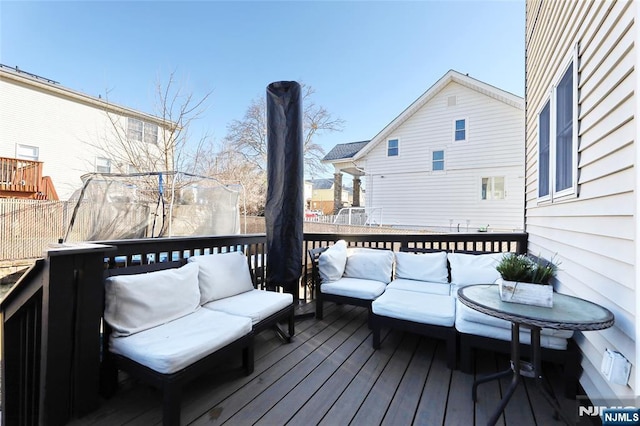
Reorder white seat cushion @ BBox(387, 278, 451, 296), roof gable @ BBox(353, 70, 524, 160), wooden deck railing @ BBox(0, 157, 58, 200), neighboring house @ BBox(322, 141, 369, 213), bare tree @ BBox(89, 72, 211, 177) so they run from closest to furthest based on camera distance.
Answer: white seat cushion @ BBox(387, 278, 451, 296)
bare tree @ BBox(89, 72, 211, 177)
wooden deck railing @ BBox(0, 157, 58, 200)
roof gable @ BBox(353, 70, 524, 160)
neighboring house @ BBox(322, 141, 369, 213)

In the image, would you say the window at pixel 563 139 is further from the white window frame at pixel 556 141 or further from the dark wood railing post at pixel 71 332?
the dark wood railing post at pixel 71 332

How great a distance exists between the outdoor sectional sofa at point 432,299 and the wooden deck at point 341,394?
0.25 metres

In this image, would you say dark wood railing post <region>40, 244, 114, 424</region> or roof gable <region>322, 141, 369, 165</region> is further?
roof gable <region>322, 141, 369, 165</region>

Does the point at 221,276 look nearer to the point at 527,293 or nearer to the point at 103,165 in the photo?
the point at 527,293

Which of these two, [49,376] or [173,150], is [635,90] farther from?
[173,150]

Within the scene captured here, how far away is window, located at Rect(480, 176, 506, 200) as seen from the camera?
893cm

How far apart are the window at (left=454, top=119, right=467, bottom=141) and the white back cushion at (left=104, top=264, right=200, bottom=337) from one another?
992 centimetres

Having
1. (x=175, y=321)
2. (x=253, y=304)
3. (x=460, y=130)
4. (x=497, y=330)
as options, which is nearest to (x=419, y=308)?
(x=497, y=330)

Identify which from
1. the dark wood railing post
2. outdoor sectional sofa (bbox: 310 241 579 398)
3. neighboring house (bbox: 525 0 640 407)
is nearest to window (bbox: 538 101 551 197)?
neighboring house (bbox: 525 0 640 407)

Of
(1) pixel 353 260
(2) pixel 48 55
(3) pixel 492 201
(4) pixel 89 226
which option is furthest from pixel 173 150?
(3) pixel 492 201

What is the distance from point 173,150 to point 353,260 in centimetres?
728

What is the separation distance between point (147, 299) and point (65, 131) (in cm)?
1299

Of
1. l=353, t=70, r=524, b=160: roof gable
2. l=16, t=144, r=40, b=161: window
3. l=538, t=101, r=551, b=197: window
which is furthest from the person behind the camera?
l=16, t=144, r=40, b=161: window

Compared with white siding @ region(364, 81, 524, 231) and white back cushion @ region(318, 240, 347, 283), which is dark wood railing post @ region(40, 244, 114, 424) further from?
white siding @ region(364, 81, 524, 231)
